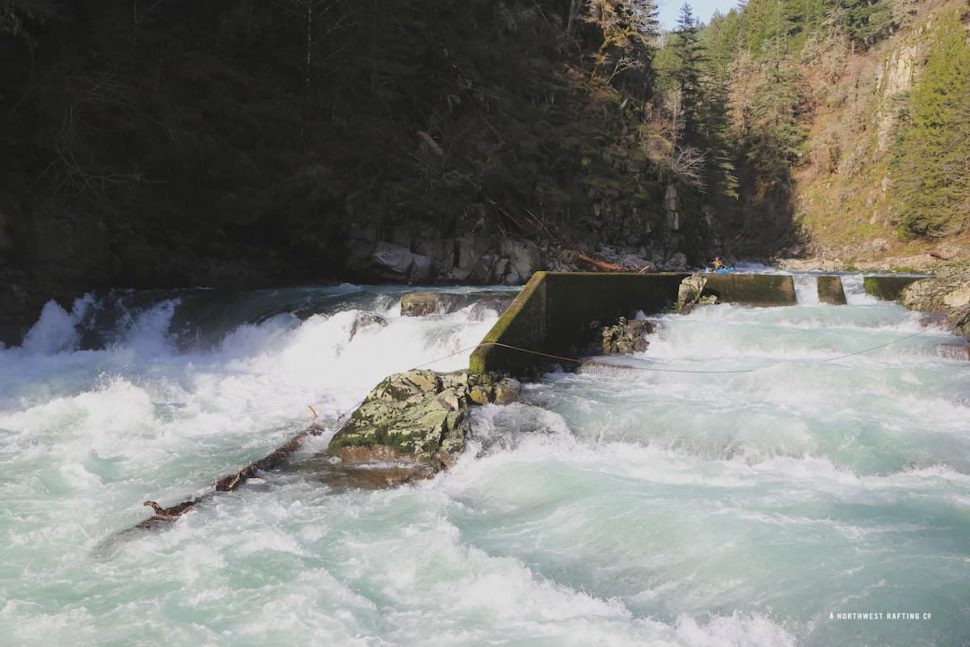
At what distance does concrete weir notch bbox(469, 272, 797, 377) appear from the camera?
376 inches

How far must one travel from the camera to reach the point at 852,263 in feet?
118

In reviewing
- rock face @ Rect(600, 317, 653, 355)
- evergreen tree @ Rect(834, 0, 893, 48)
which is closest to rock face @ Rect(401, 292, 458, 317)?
rock face @ Rect(600, 317, 653, 355)

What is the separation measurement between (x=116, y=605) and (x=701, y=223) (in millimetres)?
34778

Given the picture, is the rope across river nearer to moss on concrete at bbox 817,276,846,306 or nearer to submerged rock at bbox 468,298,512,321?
submerged rock at bbox 468,298,512,321

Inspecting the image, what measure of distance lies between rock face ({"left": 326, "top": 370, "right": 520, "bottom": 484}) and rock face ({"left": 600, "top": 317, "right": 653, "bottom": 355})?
425 cm

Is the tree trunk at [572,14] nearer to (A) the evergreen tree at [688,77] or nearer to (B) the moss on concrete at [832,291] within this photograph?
(A) the evergreen tree at [688,77]

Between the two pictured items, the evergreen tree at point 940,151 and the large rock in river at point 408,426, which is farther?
the evergreen tree at point 940,151

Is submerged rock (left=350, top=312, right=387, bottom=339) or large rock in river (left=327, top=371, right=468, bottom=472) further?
submerged rock (left=350, top=312, right=387, bottom=339)

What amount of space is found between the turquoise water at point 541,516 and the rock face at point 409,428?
12.2 inches

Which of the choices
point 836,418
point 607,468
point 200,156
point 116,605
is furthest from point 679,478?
point 200,156

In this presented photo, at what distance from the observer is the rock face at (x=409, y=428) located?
22.3ft

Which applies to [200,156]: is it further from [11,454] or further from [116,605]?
[116,605]

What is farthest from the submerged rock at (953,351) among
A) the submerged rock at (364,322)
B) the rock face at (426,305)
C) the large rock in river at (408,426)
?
the submerged rock at (364,322)

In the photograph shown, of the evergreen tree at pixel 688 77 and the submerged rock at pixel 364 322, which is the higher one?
the evergreen tree at pixel 688 77
